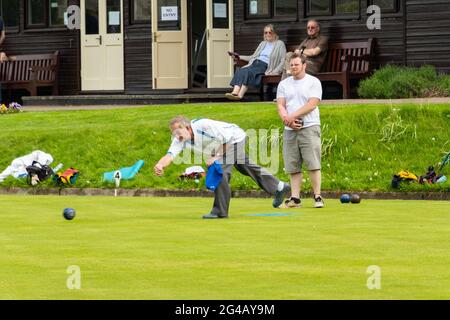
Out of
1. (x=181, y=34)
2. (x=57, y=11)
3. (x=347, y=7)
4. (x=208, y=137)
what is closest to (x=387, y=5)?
(x=347, y=7)

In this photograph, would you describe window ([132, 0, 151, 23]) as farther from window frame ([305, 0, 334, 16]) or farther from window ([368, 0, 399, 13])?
window ([368, 0, 399, 13])

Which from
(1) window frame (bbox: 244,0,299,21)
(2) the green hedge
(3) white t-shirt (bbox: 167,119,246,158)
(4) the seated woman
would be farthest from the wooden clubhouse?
(3) white t-shirt (bbox: 167,119,246,158)

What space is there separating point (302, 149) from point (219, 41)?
14624 millimetres

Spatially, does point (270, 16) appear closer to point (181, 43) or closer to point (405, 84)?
point (181, 43)

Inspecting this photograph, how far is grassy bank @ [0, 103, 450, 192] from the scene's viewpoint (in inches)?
822

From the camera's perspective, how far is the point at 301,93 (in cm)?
1730

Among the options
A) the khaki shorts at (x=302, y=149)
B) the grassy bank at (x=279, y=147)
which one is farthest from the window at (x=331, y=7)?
the khaki shorts at (x=302, y=149)

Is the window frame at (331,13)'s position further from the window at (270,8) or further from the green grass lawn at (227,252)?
the green grass lawn at (227,252)

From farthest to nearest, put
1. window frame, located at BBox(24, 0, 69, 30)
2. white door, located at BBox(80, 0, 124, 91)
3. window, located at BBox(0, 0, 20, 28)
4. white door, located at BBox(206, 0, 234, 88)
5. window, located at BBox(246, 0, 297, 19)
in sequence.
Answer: window, located at BBox(0, 0, 20, 28) → window frame, located at BBox(24, 0, 69, 30) → white door, located at BBox(80, 0, 124, 91) → white door, located at BBox(206, 0, 234, 88) → window, located at BBox(246, 0, 297, 19)

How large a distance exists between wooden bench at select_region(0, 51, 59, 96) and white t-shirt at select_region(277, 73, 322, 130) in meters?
17.1

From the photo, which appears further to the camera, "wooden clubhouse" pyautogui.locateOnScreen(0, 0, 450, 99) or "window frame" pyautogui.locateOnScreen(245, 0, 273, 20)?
"window frame" pyautogui.locateOnScreen(245, 0, 273, 20)

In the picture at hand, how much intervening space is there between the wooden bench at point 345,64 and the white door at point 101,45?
5027 millimetres
